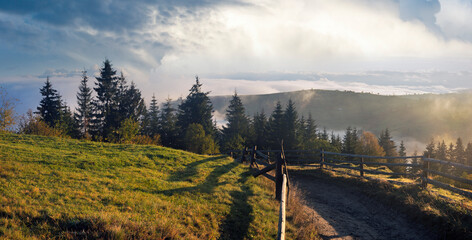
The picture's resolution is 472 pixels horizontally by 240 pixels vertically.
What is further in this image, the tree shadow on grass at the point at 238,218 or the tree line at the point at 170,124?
the tree line at the point at 170,124

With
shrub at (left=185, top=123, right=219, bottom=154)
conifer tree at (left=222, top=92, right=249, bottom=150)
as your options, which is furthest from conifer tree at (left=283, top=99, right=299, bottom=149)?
shrub at (left=185, top=123, right=219, bottom=154)

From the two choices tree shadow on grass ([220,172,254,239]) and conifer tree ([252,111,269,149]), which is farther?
conifer tree ([252,111,269,149])

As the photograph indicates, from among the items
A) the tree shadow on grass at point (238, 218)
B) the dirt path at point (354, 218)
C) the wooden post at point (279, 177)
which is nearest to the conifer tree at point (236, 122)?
the dirt path at point (354, 218)

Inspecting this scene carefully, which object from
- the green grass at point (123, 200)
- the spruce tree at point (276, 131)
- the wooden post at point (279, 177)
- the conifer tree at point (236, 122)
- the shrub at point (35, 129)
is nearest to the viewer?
the green grass at point (123, 200)

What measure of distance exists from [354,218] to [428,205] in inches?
115

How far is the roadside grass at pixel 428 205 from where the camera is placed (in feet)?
27.0

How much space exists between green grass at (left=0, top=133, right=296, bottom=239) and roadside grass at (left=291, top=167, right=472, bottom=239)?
18.1ft

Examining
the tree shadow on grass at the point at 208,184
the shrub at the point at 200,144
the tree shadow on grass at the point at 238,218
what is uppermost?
the tree shadow on grass at the point at 208,184

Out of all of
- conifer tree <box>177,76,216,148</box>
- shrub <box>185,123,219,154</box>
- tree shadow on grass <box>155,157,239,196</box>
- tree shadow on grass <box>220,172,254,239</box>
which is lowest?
shrub <box>185,123,219,154</box>

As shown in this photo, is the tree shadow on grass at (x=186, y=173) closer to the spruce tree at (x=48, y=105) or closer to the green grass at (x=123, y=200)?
the green grass at (x=123, y=200)

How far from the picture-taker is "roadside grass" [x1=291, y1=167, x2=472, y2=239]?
8.22 metres

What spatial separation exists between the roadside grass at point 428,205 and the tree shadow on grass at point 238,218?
6.79 m

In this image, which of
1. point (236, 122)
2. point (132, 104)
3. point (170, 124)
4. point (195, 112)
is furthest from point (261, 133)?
point (132, 104)

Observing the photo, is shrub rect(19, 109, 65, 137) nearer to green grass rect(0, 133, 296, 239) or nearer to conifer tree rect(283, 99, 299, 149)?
green grass rect(0, 133, 296, 239)
